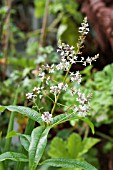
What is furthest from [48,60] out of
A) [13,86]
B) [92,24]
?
[92,24]

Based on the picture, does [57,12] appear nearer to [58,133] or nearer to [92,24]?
[92,24]

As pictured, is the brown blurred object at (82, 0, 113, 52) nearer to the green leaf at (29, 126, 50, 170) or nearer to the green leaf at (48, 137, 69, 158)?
the green leaf at (48, 137, 69, 158)

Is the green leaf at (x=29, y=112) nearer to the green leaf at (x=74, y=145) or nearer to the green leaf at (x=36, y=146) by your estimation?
the green leaf at (x=36, y=146)

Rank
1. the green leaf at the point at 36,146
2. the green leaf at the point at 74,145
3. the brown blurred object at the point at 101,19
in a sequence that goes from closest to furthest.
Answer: the green leaf at the point at 36,146, the green leaf at the point at 74,145, the brown blurred object at the point at 101,19

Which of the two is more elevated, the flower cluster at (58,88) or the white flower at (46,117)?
the flower cluster at (58,88)

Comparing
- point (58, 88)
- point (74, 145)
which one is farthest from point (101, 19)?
point (58, 88)

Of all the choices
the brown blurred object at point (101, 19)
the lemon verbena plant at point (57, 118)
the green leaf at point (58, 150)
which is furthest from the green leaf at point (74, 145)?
the brown blurred object at point (101, 19)
